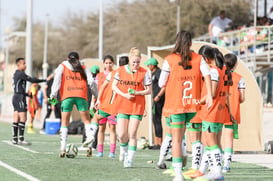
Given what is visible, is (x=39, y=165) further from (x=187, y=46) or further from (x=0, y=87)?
(x=0, y=87)

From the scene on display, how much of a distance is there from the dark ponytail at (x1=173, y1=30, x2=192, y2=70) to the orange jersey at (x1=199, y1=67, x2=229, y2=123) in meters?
0.76

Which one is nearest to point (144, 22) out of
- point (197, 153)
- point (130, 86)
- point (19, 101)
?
point (19, 101)

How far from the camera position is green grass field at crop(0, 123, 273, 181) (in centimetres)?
1177

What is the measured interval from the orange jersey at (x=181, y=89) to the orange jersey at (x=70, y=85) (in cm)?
437

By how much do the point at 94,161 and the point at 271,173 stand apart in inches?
123

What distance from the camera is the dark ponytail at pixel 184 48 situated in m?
11.2

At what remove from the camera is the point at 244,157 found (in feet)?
55.9

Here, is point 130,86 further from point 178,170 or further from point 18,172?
point 178,170

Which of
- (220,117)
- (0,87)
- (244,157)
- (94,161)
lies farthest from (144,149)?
(0,87)

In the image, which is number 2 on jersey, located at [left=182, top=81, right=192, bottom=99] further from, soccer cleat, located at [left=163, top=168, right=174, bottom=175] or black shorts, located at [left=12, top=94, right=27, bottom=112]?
black shorts, located at [left=12, top=94, right=27, bottom=112]

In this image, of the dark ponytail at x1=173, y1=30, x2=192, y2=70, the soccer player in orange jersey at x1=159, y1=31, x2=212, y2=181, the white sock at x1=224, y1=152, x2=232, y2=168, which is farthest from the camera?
the white sock at x1=224, y1=152, x2=232, y2=168

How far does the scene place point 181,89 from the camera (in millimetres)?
11188

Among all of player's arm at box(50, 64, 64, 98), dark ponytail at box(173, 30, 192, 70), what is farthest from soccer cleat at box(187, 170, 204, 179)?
player's arm at box(50, 64, 64, 98)

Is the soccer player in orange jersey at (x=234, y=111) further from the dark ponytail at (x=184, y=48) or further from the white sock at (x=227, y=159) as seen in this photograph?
the dark ponytail at (x=184, y=48)
